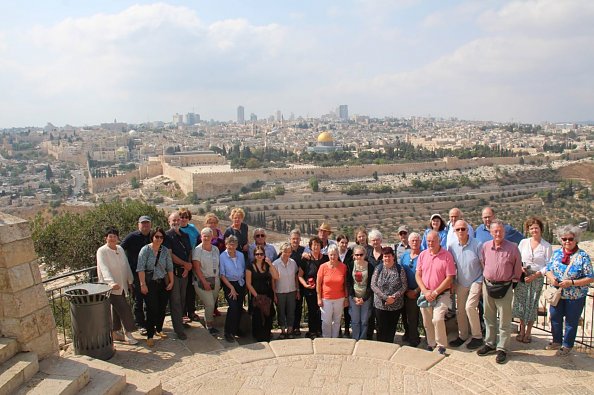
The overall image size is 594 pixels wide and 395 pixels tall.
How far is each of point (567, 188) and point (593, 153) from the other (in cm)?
2909

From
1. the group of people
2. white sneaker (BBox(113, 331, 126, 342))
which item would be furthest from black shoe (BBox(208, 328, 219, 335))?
white sneaker (BBox(113, 331, 126, 342))

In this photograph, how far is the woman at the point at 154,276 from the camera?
4262mm

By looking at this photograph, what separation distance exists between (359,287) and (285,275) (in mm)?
640

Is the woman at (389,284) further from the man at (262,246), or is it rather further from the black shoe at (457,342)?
the man at (262,246)

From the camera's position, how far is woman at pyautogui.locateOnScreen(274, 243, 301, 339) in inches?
176

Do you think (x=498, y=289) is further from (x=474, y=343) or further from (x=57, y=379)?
(x=57, y=379)

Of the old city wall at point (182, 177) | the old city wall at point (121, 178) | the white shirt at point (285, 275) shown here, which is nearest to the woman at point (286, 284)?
the white shirt at point (285, 275)

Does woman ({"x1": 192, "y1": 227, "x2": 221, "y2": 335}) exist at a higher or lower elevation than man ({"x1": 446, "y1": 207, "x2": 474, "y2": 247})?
lower

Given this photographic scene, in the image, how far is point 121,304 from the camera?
4.31 metres

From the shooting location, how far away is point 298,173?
170ft

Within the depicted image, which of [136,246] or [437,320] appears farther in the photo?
[136,246]

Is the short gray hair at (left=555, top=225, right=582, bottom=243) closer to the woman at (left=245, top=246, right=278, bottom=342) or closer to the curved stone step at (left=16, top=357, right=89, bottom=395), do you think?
the woman at (left=245, top=246, right=278, bottom=342)

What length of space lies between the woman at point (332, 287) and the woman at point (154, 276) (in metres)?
1.26

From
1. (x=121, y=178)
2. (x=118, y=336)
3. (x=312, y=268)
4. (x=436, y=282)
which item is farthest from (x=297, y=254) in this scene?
(x=121, y=178)
